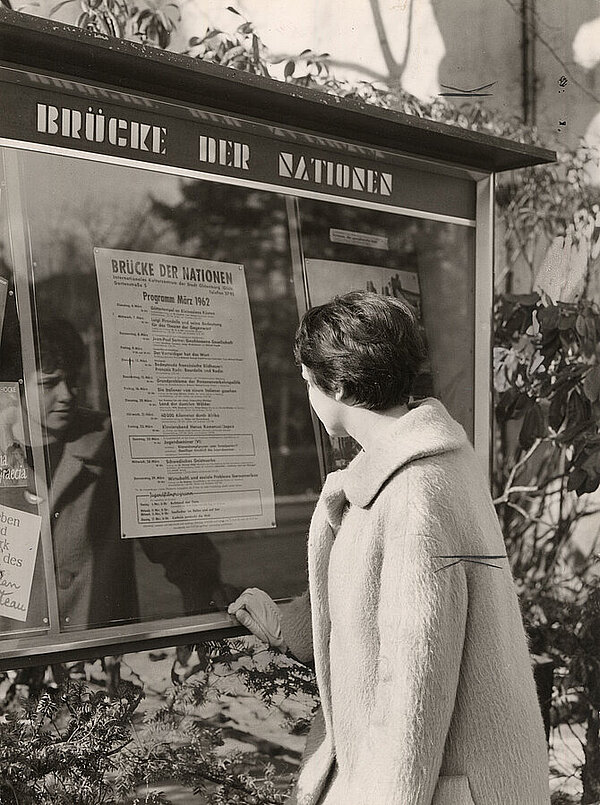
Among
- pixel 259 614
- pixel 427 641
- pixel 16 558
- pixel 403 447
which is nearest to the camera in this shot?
pixel 427 641

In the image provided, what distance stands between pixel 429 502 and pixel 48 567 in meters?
1.29

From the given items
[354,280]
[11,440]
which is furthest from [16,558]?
[354,280]

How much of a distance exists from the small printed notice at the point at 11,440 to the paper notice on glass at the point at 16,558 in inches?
3.3

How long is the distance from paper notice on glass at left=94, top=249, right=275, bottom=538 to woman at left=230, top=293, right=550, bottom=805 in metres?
0.89

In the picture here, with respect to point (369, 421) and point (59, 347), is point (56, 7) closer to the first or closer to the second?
point (59, 347)

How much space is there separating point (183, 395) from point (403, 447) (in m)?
1.20

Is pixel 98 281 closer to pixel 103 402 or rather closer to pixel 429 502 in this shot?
pixel 103 402

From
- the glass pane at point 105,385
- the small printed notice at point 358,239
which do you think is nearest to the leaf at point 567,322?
the small printed notice at point 358,239

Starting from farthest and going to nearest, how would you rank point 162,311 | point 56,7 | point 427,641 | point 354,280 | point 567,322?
point 567,322
point 56,7
point 354,280
point 162,311
point 427,641

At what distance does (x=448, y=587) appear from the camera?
1.91 m

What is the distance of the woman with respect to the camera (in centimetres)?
191

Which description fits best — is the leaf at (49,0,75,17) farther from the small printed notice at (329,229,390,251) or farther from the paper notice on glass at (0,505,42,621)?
the paper notice on glass at (0,505,42,621)

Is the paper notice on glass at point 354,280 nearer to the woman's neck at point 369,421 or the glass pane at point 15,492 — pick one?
the glass pane at point 15,492

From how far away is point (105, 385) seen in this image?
2957 mm
